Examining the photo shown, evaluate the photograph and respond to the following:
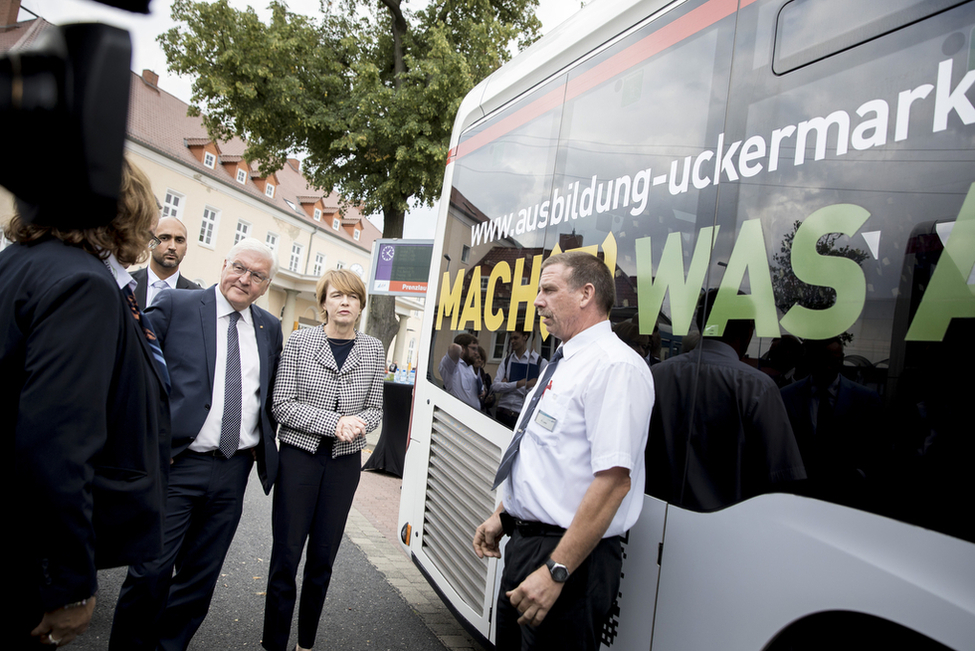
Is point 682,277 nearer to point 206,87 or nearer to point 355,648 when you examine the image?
point 355,648

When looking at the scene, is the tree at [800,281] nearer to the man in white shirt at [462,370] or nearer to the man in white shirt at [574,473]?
the man in white shirt at [574,473]

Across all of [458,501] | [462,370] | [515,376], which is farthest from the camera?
[462,370]

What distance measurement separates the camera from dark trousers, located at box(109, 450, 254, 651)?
2.53m

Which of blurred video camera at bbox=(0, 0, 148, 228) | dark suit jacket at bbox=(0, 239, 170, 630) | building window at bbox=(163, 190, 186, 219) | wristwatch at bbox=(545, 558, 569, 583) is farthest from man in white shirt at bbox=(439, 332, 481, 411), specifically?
building window at bbox=(163, 190, 186, 219)

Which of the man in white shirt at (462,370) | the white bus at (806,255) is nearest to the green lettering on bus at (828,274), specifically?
the white bus at (806,255)

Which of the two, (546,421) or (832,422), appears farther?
(546,421)

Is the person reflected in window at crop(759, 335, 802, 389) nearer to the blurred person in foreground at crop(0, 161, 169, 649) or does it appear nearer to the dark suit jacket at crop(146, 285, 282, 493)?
the blurred person in foreground at crop(0, 161, 169, 649)

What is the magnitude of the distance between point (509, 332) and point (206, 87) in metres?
12.8

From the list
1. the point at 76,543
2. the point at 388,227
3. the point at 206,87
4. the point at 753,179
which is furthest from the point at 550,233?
the point at 206,87

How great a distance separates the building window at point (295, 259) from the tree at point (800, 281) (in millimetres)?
38462

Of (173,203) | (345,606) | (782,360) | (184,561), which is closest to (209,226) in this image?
(173,203)

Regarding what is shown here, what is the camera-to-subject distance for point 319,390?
3.16 metres

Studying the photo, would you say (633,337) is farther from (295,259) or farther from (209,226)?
(295,259)

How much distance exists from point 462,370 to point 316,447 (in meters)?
0.98
